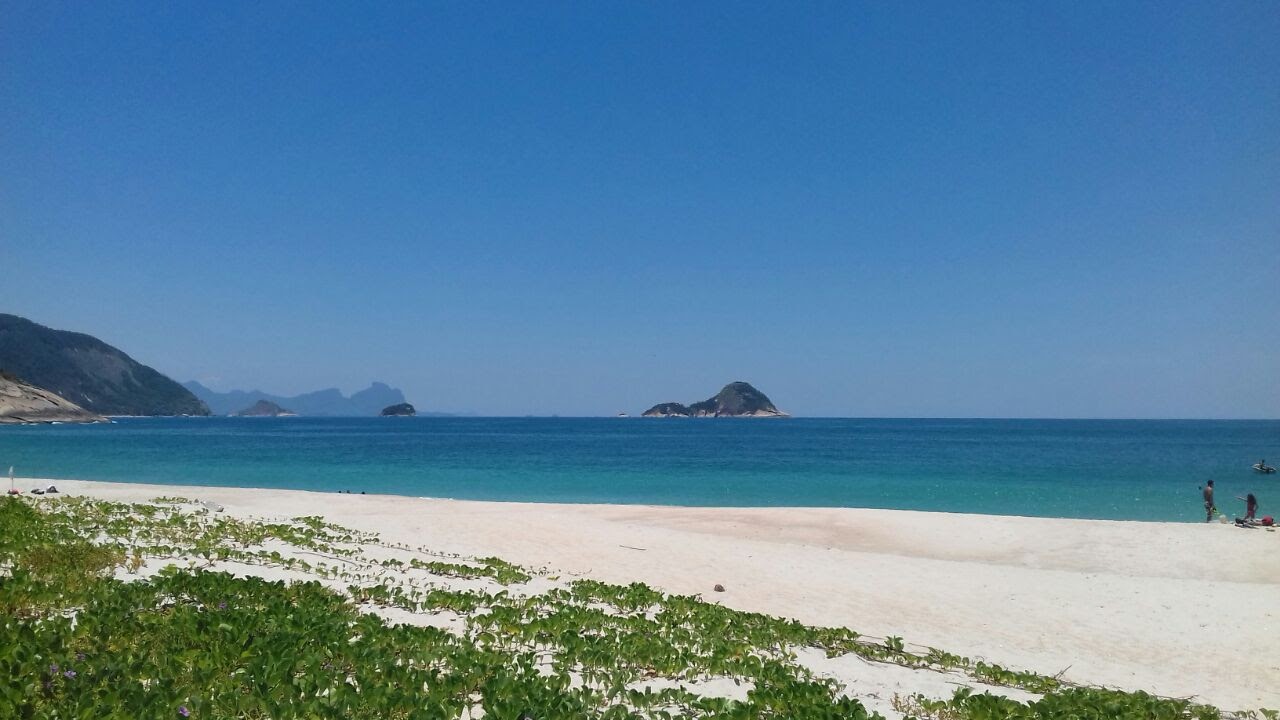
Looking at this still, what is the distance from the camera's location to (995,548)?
910 inches

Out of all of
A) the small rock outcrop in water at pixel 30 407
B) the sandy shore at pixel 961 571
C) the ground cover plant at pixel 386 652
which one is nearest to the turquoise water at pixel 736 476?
the sandy shore at pixel 961 571

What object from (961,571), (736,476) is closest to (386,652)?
(961,571)

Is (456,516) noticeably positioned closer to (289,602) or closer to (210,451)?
(289,602)

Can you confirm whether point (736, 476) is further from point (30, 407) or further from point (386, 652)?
point (30, 407)

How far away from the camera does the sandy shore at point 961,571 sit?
12117 mm

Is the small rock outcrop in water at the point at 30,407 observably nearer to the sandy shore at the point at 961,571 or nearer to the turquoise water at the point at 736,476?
the turquoise water at the point at 736,476

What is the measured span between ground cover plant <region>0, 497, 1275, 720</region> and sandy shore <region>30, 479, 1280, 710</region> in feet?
11.8

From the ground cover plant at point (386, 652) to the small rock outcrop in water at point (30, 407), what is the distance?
205 m

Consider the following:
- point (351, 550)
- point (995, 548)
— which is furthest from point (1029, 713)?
point (995, 548)

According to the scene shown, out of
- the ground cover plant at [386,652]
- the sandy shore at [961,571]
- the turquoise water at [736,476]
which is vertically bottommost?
the turquoise water at [736,476]

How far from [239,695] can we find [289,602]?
3.40 metres

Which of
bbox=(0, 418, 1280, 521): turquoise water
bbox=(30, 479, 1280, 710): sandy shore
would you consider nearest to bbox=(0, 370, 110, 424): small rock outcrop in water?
bbox=(0, 418, 1280, 521): turquoise water

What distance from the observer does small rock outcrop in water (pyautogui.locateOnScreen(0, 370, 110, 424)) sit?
161 m

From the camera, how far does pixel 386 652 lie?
21.0 feet
